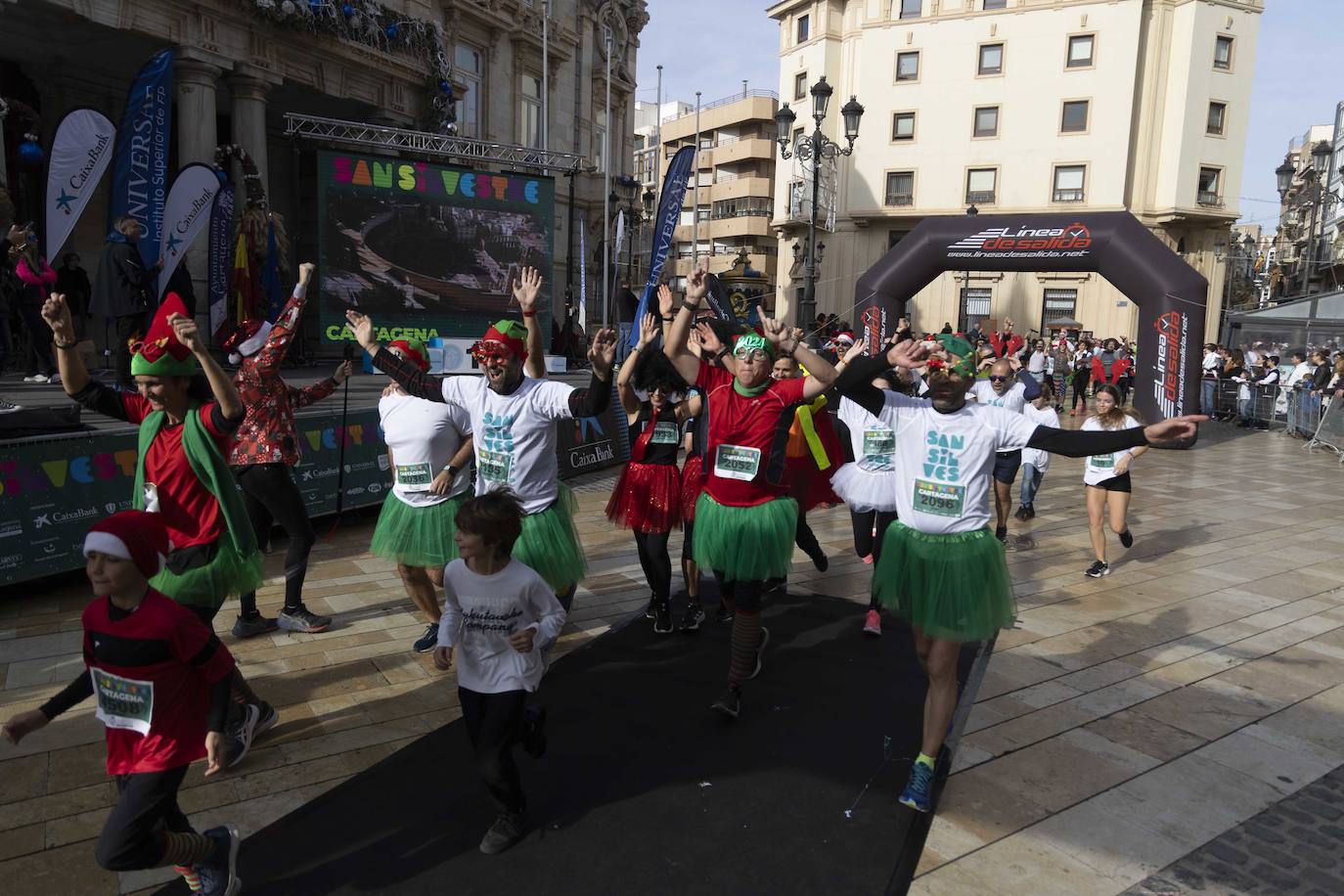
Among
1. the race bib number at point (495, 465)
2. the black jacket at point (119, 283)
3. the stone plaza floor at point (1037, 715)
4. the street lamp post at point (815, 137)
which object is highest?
the street lamp post at point (815, 137)

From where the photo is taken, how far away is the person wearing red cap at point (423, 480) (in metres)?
5.12

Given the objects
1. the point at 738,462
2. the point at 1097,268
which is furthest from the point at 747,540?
the point at 1097,268

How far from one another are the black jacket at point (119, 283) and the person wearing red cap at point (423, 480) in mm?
5417

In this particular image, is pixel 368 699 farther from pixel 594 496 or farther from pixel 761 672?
pixel 594 496

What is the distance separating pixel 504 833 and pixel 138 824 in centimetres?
126

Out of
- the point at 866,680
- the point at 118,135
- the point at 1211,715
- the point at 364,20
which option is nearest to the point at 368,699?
the point at 866,680

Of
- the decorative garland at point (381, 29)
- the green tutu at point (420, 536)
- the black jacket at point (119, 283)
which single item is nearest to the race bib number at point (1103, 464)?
the green tutu at point (420, 536)

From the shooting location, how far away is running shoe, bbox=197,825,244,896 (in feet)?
9.73

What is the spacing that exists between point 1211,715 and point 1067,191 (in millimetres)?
37340

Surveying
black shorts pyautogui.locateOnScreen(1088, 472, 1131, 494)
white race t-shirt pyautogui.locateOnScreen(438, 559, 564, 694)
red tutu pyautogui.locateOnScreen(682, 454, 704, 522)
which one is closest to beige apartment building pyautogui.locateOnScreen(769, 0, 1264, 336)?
black shorts pyautogui.locateOnScreen(1088, 472, 1131, 494)

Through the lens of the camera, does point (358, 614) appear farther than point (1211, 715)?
Yes

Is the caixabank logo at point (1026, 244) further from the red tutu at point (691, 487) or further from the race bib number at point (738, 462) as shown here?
the race bib number at point (738, 462)

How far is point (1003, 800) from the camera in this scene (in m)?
3.92

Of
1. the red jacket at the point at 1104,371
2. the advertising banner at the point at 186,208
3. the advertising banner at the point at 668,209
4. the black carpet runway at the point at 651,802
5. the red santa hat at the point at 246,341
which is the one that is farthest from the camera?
the red jacket at the point at 1104,371
